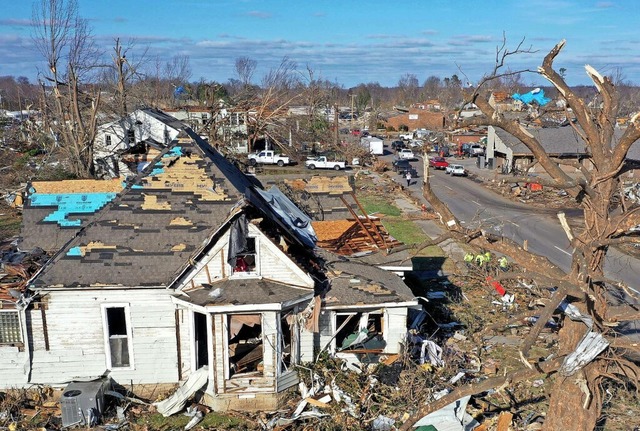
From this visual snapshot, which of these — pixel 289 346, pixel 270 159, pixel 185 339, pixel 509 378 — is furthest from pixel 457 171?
pixel 509 378

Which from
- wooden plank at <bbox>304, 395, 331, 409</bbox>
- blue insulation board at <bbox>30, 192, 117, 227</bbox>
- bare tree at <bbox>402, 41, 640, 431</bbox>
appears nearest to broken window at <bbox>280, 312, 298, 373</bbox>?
wooden plank at <bbox>304, 395, 331, 409</bbox>

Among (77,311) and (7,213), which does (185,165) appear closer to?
(77,311)

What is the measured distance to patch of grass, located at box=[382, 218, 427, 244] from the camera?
2856 centimetres

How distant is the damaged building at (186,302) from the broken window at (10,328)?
2 cm

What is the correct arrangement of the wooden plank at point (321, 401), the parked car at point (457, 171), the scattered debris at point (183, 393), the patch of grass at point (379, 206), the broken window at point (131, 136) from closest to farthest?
1. the wooden plank at point (321, 401)
2. the scattered debris at point (183, 393)
3. the patch of grass at point (379, 206)
4. the broken window at point (131, 136)
5. the parked car at point (457, 171)

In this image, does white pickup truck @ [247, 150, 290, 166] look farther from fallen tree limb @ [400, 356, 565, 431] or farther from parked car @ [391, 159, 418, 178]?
fallen tree limb @ [400, 356, 565, 431]

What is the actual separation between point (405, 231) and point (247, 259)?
1885 cm

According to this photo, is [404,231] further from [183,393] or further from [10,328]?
[10,328]

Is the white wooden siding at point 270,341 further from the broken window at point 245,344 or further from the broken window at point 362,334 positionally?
the broken window at point 362,334

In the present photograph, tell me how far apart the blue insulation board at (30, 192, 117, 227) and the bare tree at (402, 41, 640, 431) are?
33.0 feet

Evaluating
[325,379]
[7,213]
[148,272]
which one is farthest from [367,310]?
[7,213]

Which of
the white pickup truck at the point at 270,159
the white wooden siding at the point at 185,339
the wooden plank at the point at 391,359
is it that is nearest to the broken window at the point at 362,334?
the wooden plank at the point at 391,359

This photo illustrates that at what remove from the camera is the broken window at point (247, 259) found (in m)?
12.6

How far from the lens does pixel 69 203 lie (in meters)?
14.4
